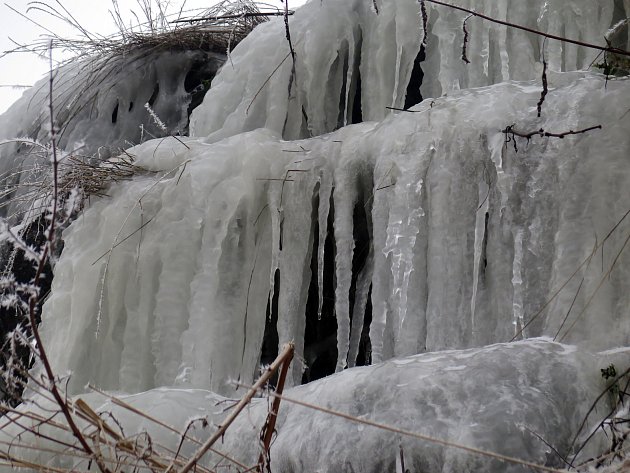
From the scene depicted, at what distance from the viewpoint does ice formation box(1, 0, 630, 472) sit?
4.84ft

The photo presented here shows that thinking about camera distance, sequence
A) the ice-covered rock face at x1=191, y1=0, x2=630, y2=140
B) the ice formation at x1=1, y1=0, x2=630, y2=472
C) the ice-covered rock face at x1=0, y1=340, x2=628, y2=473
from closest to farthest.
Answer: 1. the ice-covered rock face at x1=0, y1=340, x2=628, y2=473
2. the ice formation at x1=1, y1=0, x2=630, y2=472
3. the ice-covered rock face at x1=191, y1=0, x2=630, y2=140

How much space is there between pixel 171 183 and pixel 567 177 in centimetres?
129

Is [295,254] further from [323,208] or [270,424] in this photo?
[270,424]

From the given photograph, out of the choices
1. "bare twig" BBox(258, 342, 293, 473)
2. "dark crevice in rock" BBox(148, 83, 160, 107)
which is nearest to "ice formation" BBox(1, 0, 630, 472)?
"bare twig" BBox(258, 342, 293, 473)

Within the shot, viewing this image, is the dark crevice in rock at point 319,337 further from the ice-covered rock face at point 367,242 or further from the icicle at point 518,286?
the icicle at point 518,286

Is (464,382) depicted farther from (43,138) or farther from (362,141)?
(43,138)

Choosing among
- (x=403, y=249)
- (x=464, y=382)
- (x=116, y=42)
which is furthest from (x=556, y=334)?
(x=116, y=42)

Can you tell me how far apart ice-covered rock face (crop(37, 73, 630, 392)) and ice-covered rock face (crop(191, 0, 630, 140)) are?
259mm

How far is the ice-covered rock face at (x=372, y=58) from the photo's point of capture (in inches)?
95.8

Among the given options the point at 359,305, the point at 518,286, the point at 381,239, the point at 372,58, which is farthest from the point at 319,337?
the point at 518,286

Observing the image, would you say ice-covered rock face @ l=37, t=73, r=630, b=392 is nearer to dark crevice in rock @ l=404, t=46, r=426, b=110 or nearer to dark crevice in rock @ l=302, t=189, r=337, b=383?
dark crevice in rock @ l=302, t=189, r=337, b=383

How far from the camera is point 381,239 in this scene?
2148 mm

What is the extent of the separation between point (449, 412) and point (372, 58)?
166 centimetres

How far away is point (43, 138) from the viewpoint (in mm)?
3971
